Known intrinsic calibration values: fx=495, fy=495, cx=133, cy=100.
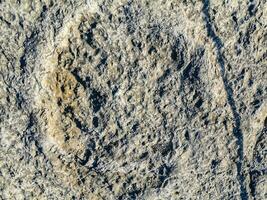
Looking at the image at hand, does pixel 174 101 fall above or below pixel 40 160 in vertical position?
above

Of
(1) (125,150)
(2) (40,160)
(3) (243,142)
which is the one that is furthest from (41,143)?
(3) (243,142)

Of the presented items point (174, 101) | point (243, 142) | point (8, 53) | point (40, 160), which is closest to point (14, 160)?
point (40, 160)

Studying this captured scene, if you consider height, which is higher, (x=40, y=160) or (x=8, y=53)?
(x=8, y=53)

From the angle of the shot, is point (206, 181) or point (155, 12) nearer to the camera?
point (155, 12)

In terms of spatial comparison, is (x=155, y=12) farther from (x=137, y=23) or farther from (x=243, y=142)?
(x=243, y=142)

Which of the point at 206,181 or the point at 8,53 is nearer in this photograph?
the point at 8,53

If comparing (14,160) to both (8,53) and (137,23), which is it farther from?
(137,23)
